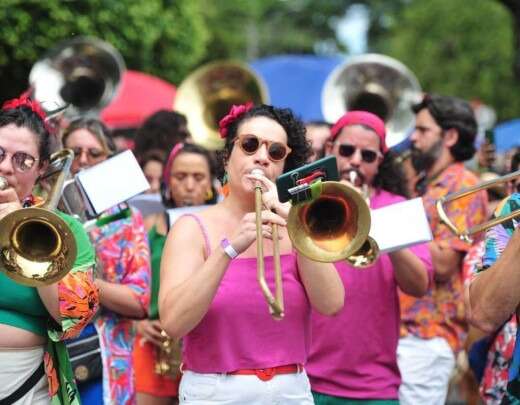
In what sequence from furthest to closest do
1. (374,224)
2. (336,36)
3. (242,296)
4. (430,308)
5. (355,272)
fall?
(336,36) < (430,308) < (355,272) < (374,224) < (242,296)

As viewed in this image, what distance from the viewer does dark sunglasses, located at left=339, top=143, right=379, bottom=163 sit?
4.95m

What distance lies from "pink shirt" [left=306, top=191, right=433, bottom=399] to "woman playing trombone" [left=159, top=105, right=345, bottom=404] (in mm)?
906

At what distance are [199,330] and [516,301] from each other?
1126mm

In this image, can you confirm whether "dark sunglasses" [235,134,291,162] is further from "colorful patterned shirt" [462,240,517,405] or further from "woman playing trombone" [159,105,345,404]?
"colorful patterned shirt" [462,240,517,405]

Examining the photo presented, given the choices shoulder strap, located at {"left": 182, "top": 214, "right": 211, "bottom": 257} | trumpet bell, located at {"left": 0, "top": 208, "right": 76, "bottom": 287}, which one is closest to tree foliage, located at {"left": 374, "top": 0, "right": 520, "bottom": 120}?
shoulder strap, located at {"left": 182, "top": 214, "right": 211, "bottom": 257}

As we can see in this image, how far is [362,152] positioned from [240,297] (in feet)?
5.08

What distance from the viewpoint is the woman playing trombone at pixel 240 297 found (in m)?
3.47

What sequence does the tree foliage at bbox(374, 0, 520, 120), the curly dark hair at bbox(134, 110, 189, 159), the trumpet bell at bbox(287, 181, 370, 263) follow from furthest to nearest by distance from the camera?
the tree foliage at bbox(374, 0, 520, 120)
the curly dark hair at bbox(134, 110, 189, 159)
the trumpet bell at bbox(287, 181, 370, 263)

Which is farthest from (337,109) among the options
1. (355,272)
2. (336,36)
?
(336,36)

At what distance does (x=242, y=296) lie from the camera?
364 cm

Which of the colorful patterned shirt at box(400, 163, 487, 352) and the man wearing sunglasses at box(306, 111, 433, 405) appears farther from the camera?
the colorful patterned shirt at box(400, 163, 487, 352)

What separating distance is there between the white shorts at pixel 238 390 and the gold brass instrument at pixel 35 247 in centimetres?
66

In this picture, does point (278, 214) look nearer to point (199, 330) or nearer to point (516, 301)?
point (199, 330)

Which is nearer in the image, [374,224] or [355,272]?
[374,224]
